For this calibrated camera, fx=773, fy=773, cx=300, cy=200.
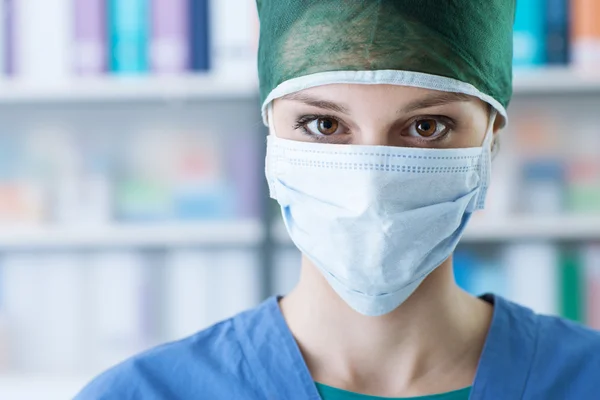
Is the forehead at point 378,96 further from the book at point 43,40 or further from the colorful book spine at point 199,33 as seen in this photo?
the book at point 43,40

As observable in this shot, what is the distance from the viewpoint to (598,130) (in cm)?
267

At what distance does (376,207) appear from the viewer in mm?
1012

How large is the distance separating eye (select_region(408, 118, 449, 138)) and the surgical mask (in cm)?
4

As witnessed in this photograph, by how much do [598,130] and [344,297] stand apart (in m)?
1.89

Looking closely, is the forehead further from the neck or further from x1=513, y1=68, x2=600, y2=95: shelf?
x1=513, y1=68, x2=600, y2=95: shelf

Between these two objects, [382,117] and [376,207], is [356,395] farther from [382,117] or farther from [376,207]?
[382,117]

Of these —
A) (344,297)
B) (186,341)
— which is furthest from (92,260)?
(344,297)

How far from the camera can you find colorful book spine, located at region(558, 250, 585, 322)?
2486 millimetres

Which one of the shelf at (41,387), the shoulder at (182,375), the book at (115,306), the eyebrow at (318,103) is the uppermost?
the eyebrow at (318,103)

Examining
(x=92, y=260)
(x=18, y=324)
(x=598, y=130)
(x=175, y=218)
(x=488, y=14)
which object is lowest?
(x=18, y=324)

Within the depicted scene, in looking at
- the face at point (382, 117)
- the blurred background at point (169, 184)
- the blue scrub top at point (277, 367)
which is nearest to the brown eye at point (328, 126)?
the face at point (382, 117)

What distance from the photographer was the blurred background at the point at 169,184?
2365 millimetres

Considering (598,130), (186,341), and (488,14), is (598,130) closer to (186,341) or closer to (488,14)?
(488,14)

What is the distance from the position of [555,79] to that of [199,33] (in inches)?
42.8
